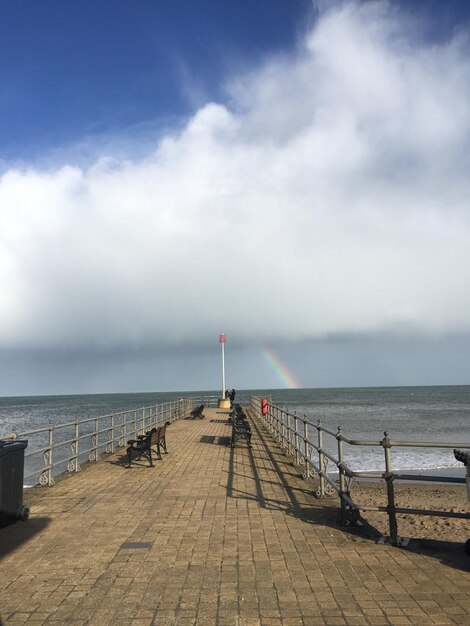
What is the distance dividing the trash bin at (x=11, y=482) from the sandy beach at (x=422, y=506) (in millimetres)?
4402

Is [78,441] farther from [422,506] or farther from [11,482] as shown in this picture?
[422,506]

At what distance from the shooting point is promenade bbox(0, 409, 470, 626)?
3.76 metres

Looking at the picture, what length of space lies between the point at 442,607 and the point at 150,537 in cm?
320

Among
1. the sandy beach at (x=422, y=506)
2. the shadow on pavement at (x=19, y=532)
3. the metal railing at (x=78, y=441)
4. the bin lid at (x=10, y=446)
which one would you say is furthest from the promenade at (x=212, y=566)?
the sandy beach at (x=422, y=506)

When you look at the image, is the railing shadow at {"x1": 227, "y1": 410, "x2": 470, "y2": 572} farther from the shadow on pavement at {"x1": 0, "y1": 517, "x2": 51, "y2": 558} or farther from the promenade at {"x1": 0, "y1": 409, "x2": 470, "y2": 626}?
the shadow on pavement at {"x1": 0, "y1": 517, "x2": 51, "y2": 558}

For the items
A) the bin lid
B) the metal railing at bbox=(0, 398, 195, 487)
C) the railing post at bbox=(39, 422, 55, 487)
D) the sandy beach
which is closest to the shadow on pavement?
the bin lid

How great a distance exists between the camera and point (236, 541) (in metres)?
5.47

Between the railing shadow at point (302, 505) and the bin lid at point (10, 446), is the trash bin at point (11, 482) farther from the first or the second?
the railing shadow at point (302, 505)

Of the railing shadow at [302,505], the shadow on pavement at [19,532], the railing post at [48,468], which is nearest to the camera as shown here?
the railing shadow at [302,505]

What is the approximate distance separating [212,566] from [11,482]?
2.80 meters

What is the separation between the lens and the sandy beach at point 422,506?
22.4 ft

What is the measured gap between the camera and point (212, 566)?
4719 millimetres

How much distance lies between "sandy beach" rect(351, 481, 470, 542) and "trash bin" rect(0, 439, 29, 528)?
14.4ft

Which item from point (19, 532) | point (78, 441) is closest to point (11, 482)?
point (19, 532)
